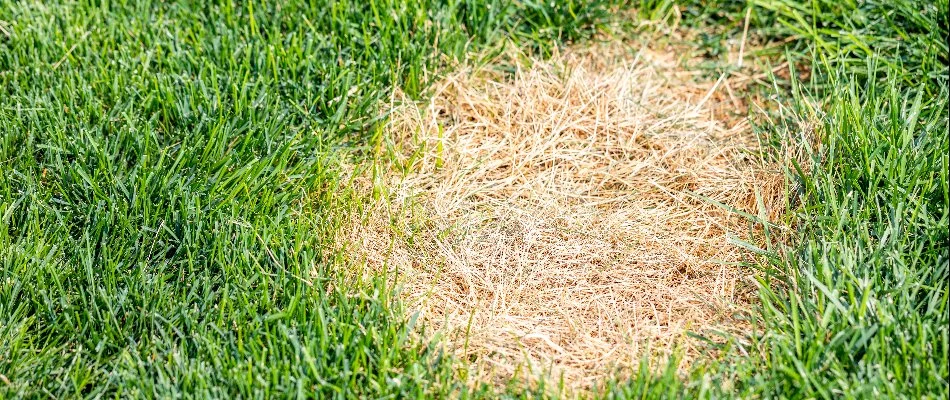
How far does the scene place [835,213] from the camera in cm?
266

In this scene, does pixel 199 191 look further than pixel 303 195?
No

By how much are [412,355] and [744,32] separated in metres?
1.90

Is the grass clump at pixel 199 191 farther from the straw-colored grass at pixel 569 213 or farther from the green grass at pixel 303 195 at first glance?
the straw-colored grass at pixel 569 213

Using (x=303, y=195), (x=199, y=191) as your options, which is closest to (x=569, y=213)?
(x=303, y=195)

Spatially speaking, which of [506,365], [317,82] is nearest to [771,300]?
[506,365]

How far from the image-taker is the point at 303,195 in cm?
287

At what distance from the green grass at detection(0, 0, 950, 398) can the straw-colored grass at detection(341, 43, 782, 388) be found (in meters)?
0.12

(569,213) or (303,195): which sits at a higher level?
(303,195)

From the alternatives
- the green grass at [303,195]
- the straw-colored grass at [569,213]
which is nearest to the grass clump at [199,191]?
the green grass at [303,195]

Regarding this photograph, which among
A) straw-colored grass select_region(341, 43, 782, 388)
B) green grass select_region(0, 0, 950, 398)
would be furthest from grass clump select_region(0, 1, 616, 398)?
straw-colored grass select_region(341, 43, 782, 388)

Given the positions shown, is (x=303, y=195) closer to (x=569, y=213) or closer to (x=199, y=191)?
(x=199, y=191)

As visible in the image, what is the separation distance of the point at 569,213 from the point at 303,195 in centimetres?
82

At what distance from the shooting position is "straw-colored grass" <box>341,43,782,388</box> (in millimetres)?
2594

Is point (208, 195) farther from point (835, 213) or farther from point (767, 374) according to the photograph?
point (835, 213)
